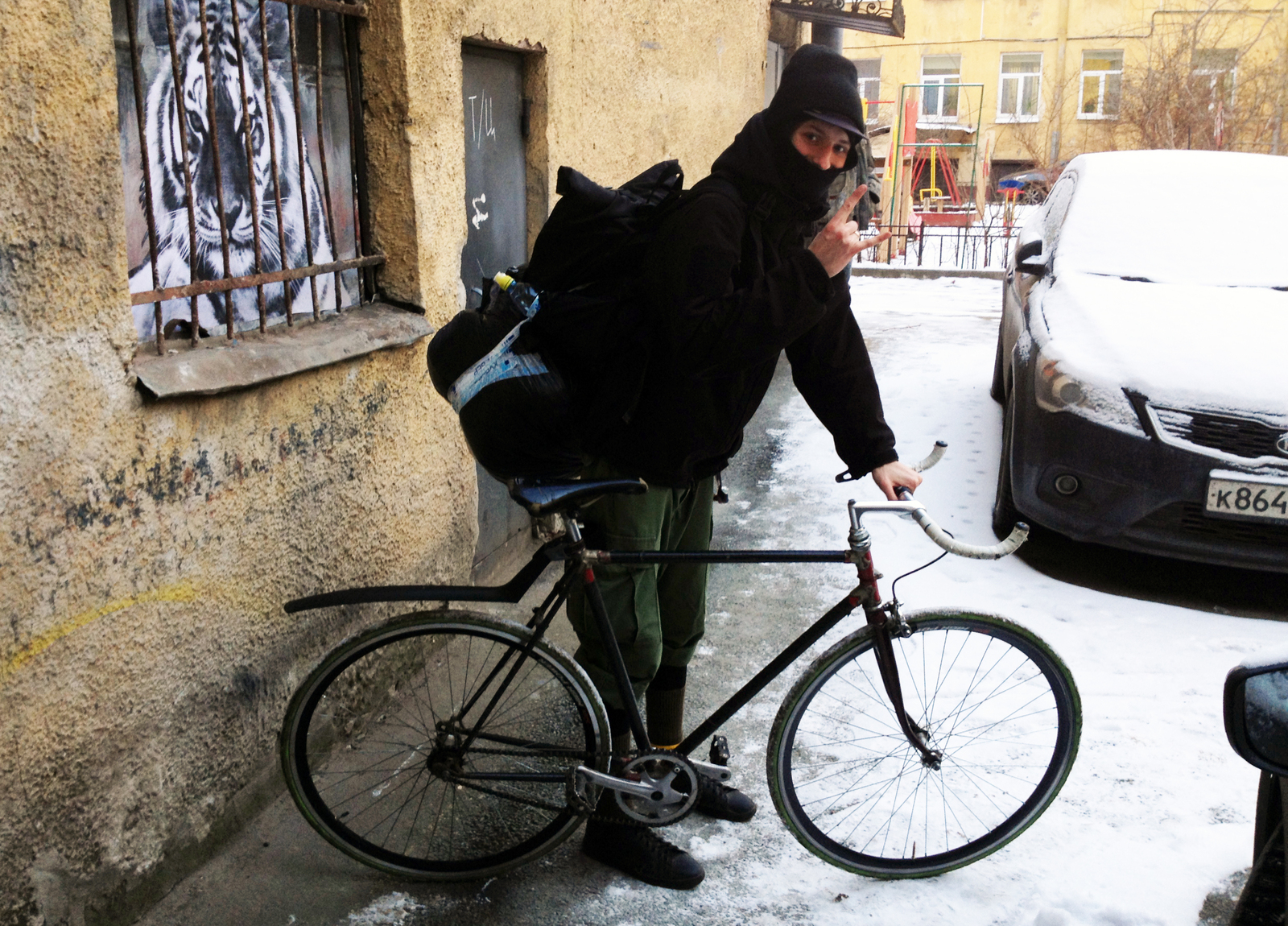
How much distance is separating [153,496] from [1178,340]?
12.5 ft

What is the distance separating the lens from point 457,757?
2.57 meters

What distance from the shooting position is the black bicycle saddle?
2.34 m

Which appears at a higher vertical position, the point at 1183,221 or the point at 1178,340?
the point at 1183,221

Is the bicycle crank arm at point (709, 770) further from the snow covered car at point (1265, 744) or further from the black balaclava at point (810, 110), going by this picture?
the black balaclava at point (810, 110)

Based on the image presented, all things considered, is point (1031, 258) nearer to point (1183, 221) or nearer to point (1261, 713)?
point (1183, 221)

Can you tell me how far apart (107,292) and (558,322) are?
89 cm

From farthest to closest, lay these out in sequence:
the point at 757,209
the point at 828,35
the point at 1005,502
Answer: the point at 828,35
the point at 1005,502
the point at 757,209

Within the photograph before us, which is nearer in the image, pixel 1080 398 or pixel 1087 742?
pixel 1087 742

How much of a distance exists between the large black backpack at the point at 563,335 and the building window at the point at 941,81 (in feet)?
101

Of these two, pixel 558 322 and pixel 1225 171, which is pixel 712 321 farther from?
pixel 1225 171


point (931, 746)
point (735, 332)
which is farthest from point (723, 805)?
point (735, 332)

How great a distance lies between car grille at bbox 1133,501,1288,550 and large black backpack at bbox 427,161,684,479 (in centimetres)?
269

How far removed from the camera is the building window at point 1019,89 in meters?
30.3

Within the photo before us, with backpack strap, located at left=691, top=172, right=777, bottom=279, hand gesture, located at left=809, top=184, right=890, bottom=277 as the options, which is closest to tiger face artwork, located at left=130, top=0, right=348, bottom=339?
backpack strap, located at left=691, top=172, right=777, bottom=279
